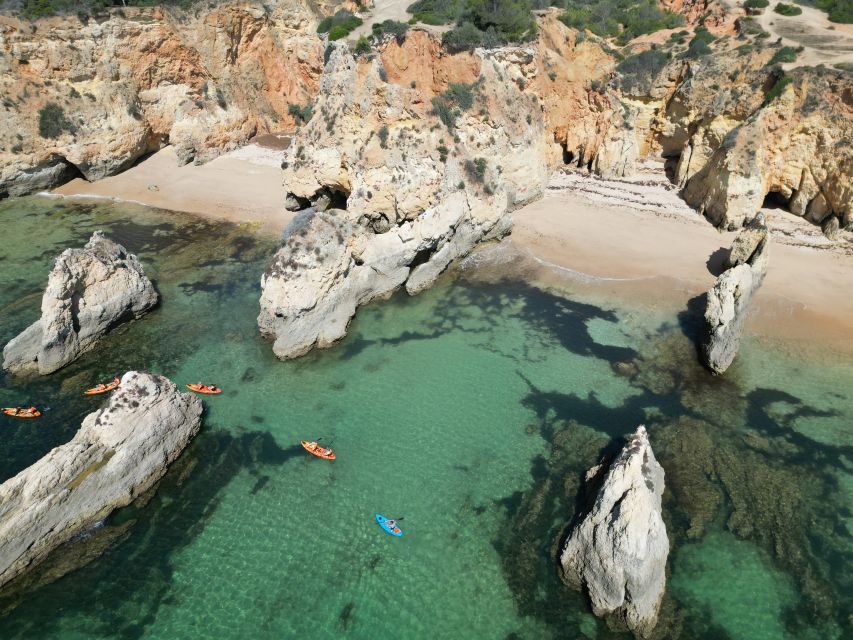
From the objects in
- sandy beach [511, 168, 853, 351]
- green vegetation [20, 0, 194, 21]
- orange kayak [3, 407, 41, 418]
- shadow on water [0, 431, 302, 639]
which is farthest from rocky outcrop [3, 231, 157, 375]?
green vegetation [20, 0, 194, 21]

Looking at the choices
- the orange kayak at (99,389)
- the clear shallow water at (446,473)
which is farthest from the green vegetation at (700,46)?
the orange kayak at (99,389)

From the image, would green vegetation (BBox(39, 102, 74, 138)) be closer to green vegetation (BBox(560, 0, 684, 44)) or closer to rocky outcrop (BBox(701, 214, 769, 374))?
green vegetation (BBox(560, 0, 684, 44))

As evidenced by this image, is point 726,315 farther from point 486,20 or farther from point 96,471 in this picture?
point 96,471

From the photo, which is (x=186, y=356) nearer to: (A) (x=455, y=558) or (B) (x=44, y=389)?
(B) (x=44, y=389)

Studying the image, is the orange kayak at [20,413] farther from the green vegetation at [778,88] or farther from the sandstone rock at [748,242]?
the green vegetation at [778,88]

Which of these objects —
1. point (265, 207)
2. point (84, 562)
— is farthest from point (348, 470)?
point (265, 207)

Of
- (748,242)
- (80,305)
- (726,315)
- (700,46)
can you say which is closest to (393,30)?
(700,46)
